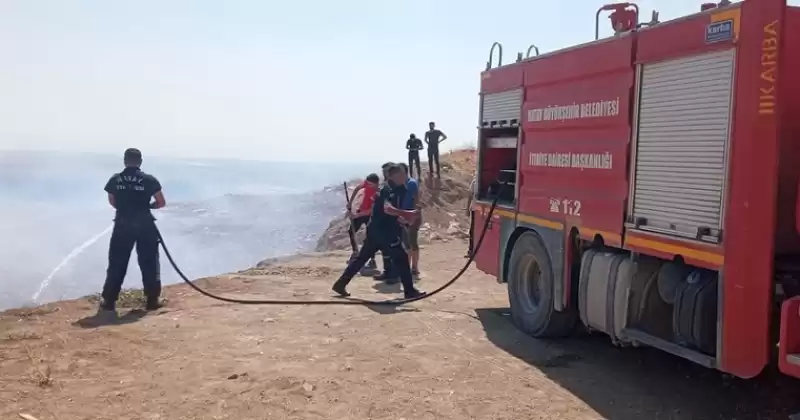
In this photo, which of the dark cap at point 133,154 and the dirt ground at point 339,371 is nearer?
the dirt ground at point 339,371

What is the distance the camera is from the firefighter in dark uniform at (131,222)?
9242 millimetres

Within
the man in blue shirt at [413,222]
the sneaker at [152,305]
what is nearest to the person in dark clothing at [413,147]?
the man in blue shirt at [413,222]

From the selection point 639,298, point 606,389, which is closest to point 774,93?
point 639,298

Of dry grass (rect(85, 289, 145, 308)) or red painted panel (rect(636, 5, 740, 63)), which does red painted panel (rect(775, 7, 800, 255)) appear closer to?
red painted panel (rect(636, 5, 740, 63))

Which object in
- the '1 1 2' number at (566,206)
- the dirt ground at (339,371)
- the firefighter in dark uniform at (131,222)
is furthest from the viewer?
the firefighter in dark uniform at (131,222)

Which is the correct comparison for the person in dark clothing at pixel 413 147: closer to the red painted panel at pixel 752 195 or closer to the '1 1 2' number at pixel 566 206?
the '1 1 2' number at pixel 566 206

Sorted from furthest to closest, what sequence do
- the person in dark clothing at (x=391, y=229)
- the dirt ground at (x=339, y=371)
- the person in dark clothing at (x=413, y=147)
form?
the person in dark clothing at (x=413, y=147) → the person in dark clothing at (x=391, y=229) → the dirt ground at (x=339, y=371)

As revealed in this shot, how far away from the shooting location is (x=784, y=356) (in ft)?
14.9

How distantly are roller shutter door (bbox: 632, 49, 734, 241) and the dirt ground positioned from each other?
141 cm

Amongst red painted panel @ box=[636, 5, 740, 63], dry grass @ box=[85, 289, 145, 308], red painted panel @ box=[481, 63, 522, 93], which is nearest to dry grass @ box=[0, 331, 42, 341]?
dry grass @ box=[85, 289, 145, 308]

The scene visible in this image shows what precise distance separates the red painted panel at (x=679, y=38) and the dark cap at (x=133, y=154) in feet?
19.1

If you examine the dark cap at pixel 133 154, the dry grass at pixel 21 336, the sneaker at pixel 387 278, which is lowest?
the dry grass at pixel 21 336

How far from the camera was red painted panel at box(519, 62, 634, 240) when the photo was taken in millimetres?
6434

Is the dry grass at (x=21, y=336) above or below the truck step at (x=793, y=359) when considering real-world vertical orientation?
below
